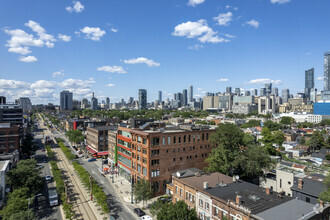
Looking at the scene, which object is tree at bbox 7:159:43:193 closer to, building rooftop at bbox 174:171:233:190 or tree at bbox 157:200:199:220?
tree at bbox 157:200:199:220

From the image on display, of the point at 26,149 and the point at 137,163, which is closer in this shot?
the point at 137,163

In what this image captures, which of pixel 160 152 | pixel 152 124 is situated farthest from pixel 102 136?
pixel 160 152

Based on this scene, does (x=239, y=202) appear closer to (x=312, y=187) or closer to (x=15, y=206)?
A: (x=312, y=187)

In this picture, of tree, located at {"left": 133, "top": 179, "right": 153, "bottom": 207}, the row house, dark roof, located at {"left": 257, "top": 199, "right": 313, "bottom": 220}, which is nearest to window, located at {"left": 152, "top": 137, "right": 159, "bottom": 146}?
tree, located at {"left": 133, "top": 179, "right": 153, "bottom": 207}

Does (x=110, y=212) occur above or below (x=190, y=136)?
below

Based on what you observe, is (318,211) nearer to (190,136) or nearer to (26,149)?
(190,136)

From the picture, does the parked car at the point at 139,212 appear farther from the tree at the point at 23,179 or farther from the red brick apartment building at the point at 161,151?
the tree at the point at 23,179
